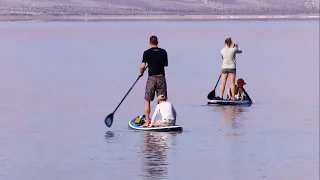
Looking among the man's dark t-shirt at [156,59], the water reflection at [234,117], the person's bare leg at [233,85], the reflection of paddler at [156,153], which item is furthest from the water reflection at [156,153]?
the person's bare leg at [233,85]

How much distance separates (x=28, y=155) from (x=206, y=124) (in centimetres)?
455

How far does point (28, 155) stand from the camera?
682 inches

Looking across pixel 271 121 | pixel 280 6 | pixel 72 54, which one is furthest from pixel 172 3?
pixel 271 121

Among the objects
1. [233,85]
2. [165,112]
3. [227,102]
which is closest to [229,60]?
[233,85]

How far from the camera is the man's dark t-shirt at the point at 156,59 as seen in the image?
1978cm

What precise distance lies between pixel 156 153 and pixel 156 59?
8.43ft

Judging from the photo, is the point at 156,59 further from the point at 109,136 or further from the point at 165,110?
the point at 109,136

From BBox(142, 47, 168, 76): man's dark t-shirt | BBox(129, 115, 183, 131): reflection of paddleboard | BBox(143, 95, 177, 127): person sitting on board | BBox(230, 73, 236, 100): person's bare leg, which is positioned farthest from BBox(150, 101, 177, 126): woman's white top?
BBox(230, 73, 236, 100): person's bare leg

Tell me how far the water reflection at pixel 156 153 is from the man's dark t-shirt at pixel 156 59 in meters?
0.91

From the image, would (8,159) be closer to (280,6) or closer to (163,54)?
(163,54)

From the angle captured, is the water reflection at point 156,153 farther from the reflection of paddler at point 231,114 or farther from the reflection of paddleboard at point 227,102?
the reflection of paddleboard at point 227,102

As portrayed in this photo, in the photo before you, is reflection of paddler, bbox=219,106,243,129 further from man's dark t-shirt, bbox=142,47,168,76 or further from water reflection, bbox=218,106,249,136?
man's dark t-shirt, bbox=142,47,168,76

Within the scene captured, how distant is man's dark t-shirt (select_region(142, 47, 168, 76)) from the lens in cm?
1978

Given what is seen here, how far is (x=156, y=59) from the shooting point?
1978cm
